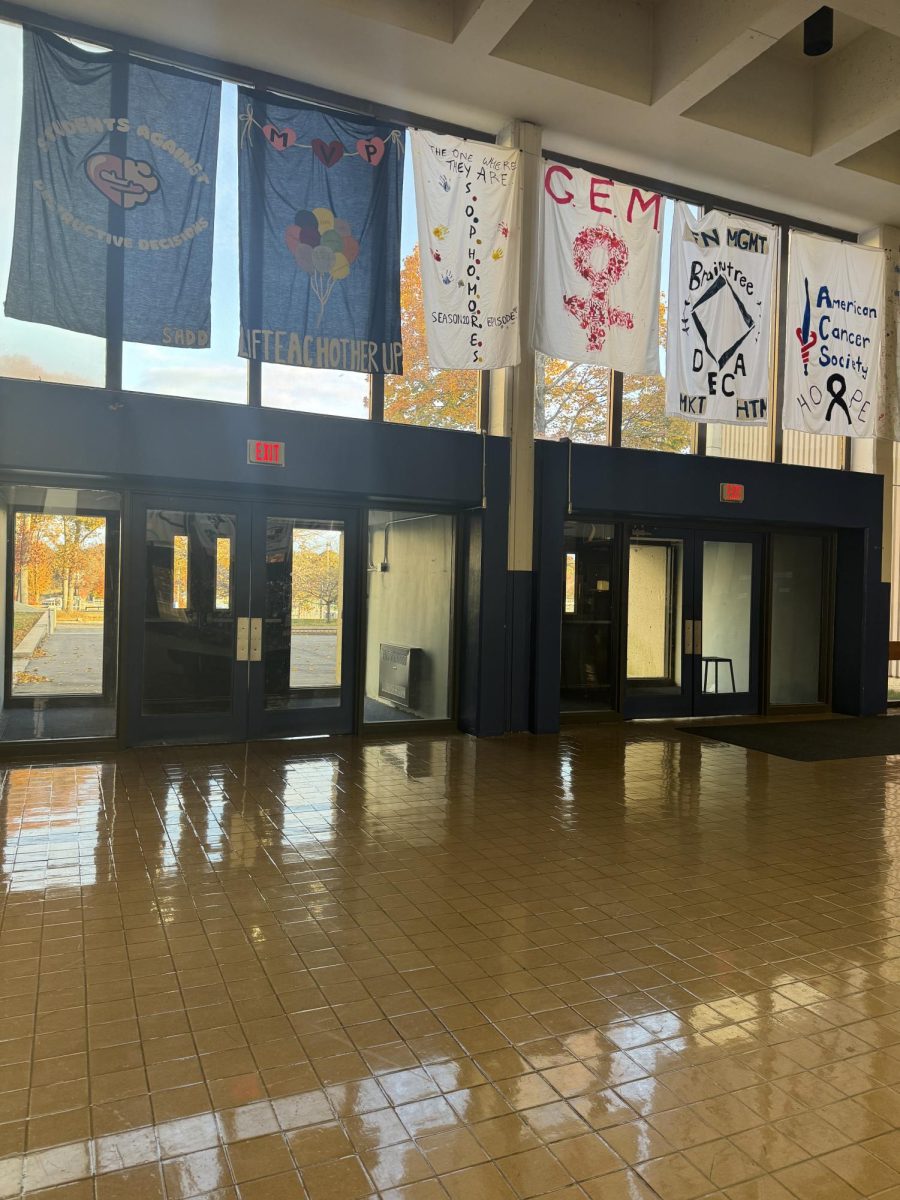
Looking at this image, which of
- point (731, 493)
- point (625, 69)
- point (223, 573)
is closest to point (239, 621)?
→ point (223, 573)

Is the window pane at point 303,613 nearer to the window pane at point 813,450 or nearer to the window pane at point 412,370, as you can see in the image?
the window pane at point 412,370

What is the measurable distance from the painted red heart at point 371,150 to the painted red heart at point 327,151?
194 mm

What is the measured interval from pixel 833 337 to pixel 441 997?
964cm

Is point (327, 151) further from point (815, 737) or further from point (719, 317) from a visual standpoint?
point (815, 737)

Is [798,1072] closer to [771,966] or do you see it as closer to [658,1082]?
[658,1082]

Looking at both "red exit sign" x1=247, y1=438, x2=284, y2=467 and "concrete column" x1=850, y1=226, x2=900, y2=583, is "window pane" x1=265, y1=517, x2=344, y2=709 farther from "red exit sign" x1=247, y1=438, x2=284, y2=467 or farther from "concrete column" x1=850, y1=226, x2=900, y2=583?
"concrete column" x1=850, y1=226, x2=900, y2=583

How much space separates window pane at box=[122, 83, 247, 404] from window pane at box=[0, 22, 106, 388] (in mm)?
674

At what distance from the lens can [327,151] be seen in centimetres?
807

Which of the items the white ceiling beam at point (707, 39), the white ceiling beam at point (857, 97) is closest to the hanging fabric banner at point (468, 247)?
the white ceiling beam at point (707, 39)

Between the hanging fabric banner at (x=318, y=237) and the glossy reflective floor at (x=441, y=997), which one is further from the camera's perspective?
the hanging fabric banner at (x=318, y=237)

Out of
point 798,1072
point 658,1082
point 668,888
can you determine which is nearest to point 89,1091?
point 658,1082

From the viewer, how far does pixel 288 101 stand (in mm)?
8008

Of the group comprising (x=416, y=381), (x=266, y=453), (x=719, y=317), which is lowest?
(x=266, y=453)

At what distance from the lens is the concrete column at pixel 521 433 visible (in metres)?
8.89
